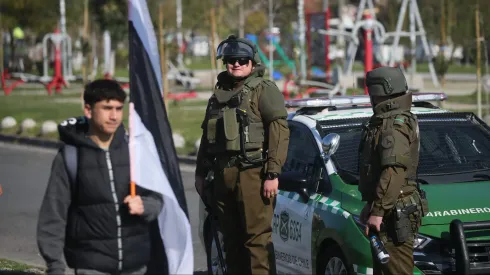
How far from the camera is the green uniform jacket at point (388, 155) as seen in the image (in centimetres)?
621

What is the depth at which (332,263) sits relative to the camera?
759 centimetres

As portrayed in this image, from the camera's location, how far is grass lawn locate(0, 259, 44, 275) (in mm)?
9157

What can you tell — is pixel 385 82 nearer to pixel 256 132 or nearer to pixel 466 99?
pixel 256 132

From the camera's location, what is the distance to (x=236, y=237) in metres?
7.16

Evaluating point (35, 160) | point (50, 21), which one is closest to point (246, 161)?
point (35, 160)

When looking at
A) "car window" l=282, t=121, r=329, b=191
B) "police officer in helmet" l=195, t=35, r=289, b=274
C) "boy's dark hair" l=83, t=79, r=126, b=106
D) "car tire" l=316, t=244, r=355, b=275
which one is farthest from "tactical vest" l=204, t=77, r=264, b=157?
"boy's dark hair" l=83, t=79, r=126, b=106

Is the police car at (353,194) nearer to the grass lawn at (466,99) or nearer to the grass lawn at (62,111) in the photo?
the grass lawn at (62,111)

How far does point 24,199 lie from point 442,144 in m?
7.87

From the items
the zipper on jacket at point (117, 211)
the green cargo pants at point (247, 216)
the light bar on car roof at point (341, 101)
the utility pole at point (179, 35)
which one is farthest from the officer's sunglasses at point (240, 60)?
the utility pole at point (179, 35)

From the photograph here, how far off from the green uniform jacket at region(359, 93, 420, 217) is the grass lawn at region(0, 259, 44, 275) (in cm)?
381

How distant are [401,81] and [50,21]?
139 feet

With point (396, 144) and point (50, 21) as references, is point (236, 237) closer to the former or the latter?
point (396, 144)

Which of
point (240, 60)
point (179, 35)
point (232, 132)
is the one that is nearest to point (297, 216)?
point (232, 132)

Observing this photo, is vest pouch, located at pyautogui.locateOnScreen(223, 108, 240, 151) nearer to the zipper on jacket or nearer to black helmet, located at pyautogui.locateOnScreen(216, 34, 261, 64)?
black helmet, located at pyautogui.locateOnScreen(216, 34, 261, 64)
